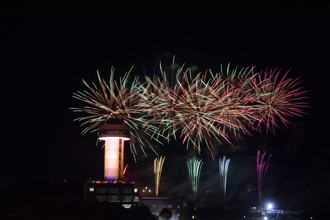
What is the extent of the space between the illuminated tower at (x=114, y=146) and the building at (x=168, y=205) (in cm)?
1390

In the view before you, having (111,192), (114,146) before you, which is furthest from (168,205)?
(114,146)

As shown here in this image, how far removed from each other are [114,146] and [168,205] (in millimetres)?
23465

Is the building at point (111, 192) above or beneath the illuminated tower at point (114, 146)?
beneath

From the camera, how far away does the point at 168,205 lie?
447 feet

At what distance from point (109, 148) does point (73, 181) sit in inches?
2167

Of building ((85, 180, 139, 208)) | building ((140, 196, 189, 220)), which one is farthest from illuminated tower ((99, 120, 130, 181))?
building ((140, 196, 189, 220))

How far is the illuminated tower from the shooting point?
406 ft

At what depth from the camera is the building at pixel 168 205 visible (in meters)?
136

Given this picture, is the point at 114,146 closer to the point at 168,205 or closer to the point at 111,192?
the point at 111,192

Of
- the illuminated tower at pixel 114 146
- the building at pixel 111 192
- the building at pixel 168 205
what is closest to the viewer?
the building at pixel 111 192

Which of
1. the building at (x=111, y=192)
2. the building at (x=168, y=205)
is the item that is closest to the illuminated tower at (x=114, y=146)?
the building at (x=111, y=192)

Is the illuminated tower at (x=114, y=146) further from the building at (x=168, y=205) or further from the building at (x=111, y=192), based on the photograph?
the building at (x=168, y=205)

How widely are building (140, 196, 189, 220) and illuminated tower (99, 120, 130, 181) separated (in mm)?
A: 13899

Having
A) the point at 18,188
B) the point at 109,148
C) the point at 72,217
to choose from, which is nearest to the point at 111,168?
the point at 109,148
